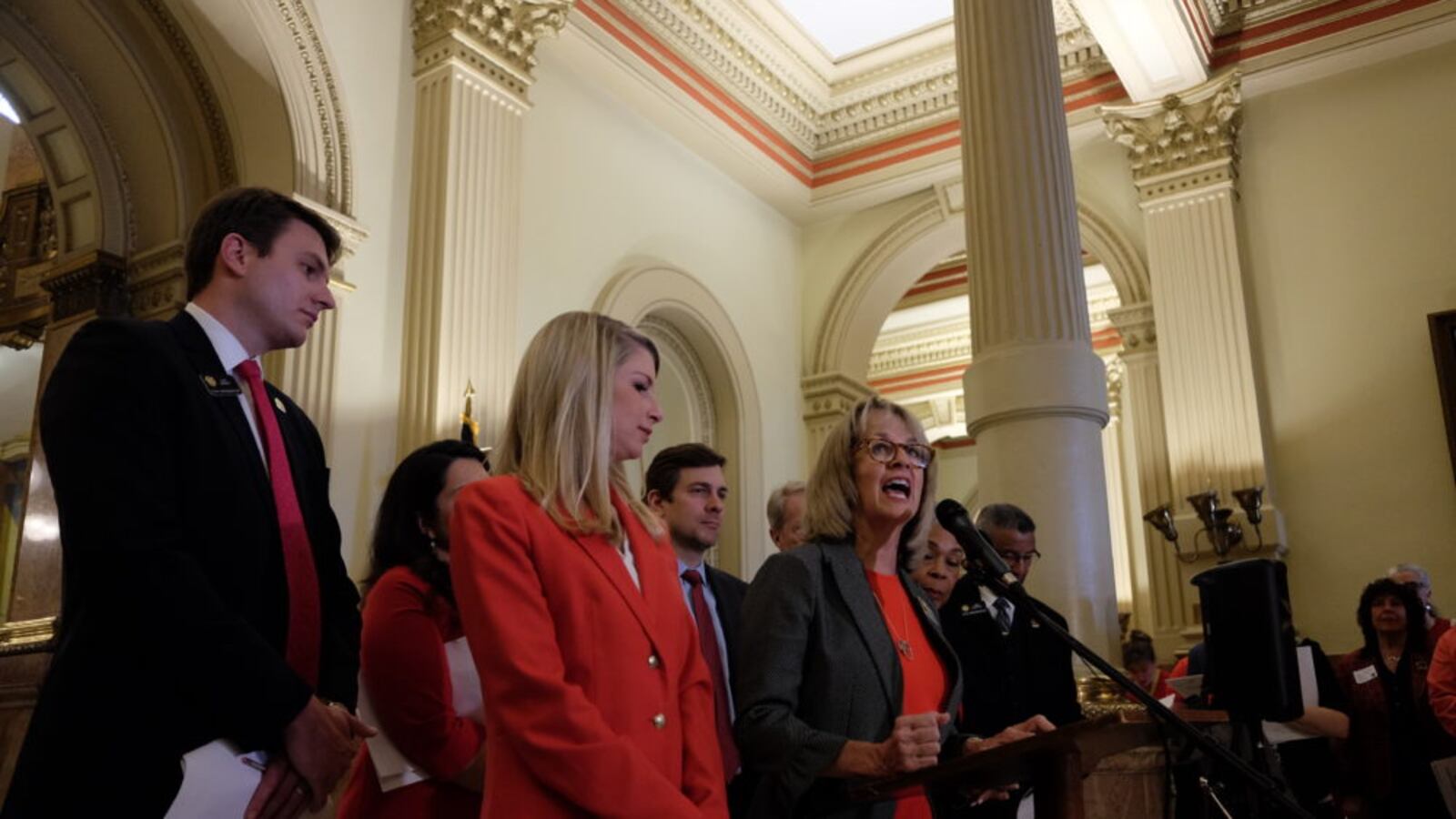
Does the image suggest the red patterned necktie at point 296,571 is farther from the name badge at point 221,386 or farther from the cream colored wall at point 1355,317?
the cream colored wall at point 1355,317

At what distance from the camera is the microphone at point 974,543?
79.0 inches

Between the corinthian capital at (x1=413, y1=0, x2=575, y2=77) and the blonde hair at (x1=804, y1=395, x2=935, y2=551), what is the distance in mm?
4740

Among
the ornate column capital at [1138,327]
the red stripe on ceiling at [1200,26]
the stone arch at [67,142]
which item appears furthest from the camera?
the ornate column capital at [1138,327]

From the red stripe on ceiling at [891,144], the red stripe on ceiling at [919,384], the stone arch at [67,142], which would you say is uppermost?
the red stripe on ceiling at [891,144]

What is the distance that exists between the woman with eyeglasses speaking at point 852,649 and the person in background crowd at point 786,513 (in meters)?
1.32

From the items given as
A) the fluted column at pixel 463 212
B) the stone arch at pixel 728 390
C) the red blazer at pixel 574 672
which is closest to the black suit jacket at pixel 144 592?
the red blazer at pixel 574 672

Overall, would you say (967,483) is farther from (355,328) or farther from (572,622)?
(572,622)

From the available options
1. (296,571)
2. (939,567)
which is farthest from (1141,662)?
(296,571)

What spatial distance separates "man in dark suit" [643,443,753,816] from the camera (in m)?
2.61

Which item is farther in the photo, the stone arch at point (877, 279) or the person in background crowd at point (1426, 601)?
the stone arch at point (877, 279)

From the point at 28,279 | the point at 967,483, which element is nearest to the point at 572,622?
the point at 28,279

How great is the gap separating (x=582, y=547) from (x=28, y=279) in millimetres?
7200

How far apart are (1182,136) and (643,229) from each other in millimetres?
3527

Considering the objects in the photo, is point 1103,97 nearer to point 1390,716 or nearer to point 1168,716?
point 1390,716
